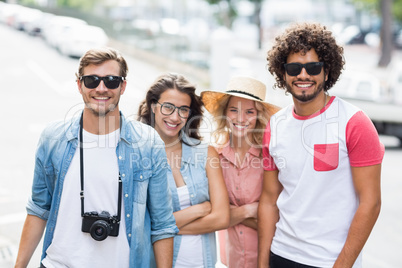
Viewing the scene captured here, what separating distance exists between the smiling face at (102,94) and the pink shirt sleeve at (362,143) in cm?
124

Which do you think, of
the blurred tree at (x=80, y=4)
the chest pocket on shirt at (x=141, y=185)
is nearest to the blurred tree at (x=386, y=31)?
the chest pocket on shirt at (x=141, y=185)

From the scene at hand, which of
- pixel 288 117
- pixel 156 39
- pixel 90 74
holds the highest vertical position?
pixel 156 39

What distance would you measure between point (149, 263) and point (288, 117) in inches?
45.0

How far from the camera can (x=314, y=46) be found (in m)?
2.86

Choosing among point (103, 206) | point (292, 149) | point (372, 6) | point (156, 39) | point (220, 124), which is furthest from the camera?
point (372, 6)

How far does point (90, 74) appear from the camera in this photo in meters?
2.66

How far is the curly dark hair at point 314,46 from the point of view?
285 centimetres

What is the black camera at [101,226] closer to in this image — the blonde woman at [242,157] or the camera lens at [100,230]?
the camera lens at [100,230]

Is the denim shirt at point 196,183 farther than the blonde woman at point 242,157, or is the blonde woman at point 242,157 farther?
the blonde woman at point 242,157

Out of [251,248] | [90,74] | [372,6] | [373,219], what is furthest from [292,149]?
[372,6]

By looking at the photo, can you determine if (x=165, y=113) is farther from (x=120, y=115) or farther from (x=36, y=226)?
(x=36, y=226)

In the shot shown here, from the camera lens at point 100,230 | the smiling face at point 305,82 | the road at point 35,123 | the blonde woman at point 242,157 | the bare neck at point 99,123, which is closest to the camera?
the camera lens at point 100,230

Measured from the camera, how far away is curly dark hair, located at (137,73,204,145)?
337cm

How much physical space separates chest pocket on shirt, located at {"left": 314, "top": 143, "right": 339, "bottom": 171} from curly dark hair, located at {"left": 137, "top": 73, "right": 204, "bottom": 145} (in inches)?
42.0
